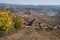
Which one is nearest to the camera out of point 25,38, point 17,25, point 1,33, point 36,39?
point 25,38

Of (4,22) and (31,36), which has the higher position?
(4,22)

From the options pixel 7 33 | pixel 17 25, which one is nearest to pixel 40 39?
pixel 7 33

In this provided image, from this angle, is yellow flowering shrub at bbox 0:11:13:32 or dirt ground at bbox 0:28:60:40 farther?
yellow flowering shrub at bbox 0:11:13:32

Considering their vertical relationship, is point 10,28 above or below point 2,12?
below

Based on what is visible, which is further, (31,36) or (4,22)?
(4,22)

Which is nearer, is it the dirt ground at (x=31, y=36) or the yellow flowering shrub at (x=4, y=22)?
the dirt ground at (x=31, y=36)

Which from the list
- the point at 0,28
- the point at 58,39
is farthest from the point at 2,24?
the point at 58,39

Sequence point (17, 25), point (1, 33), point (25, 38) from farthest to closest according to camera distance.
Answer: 1. point (17, 25)
2. point (1, 33)
3. point (25, 38)

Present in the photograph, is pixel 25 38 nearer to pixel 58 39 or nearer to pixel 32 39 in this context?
pixel 32 39

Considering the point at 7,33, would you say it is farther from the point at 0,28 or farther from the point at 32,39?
the point at 32,39

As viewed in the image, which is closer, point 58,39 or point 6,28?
point 58,39
